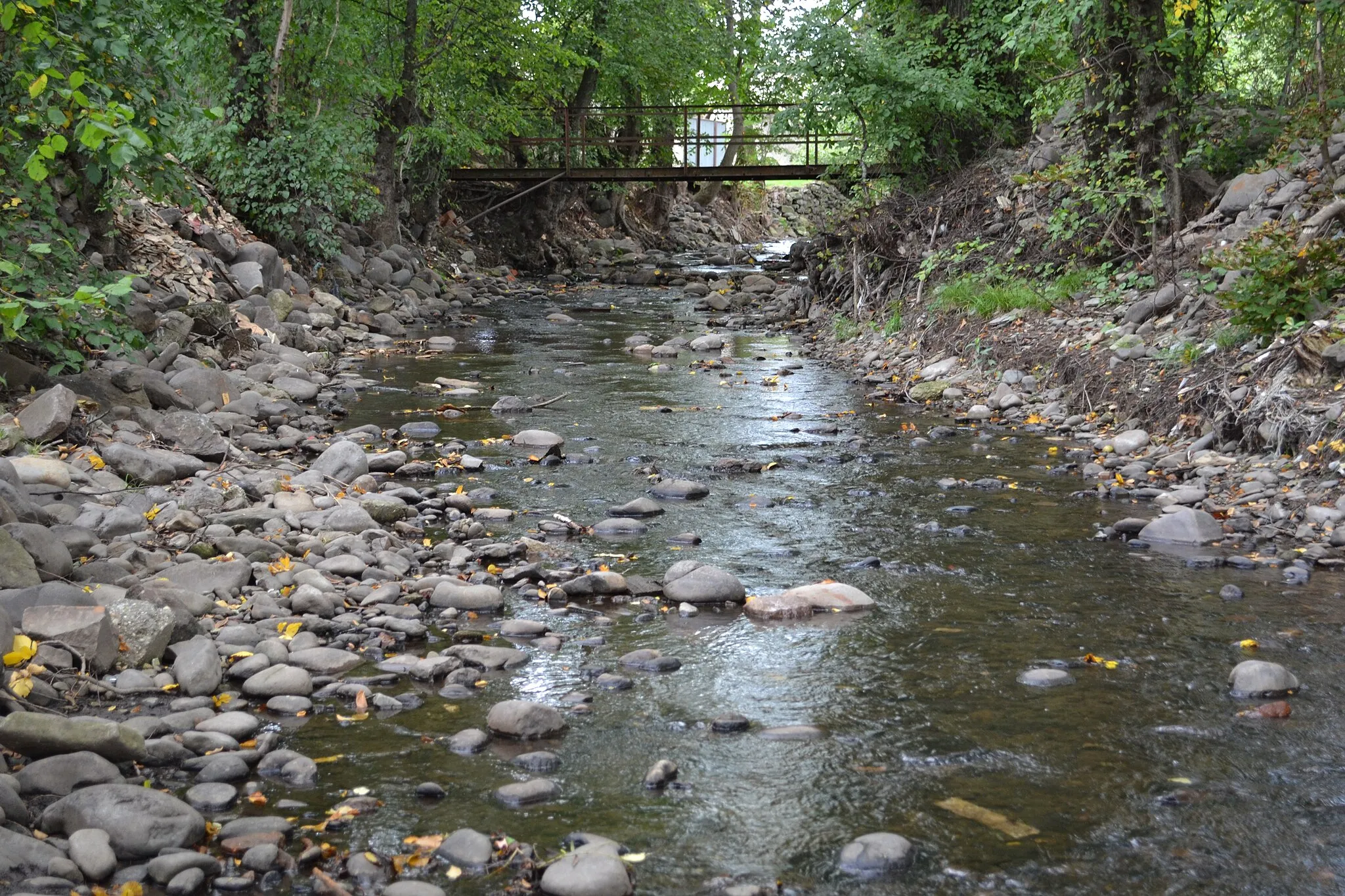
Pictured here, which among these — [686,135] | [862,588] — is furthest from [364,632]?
[686,135]

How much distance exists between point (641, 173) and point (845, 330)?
9281 mm

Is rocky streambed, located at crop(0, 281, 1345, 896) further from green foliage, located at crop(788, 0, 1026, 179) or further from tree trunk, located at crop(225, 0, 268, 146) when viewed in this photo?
tree trunk, located at crop(225, 0, 268, 146)

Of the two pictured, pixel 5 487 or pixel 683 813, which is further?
pixel 5 487

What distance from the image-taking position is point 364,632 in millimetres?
4770

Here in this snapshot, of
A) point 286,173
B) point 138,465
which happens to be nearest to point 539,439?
point 138,465

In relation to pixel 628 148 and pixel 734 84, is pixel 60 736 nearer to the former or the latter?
pixel 628 148

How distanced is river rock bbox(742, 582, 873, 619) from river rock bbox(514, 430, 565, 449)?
→ 338 cm

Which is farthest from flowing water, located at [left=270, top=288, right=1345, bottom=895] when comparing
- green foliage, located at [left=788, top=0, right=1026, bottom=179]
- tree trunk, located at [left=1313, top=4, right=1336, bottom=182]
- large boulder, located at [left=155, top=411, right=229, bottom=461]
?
green foliage, located at [left=788, top=0, right=1026, bottom=179]

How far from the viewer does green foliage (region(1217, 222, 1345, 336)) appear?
726 cm

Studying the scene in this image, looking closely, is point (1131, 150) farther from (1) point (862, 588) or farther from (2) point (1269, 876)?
(2) point (1269, 876)

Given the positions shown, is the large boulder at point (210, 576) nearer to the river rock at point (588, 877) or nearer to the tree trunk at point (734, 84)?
the river rock at point (588, 877)

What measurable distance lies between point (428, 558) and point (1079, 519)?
11.8 ft

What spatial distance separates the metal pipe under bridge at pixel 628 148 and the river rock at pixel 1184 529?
12256 millimetres

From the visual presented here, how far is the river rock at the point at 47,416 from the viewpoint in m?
6.72
